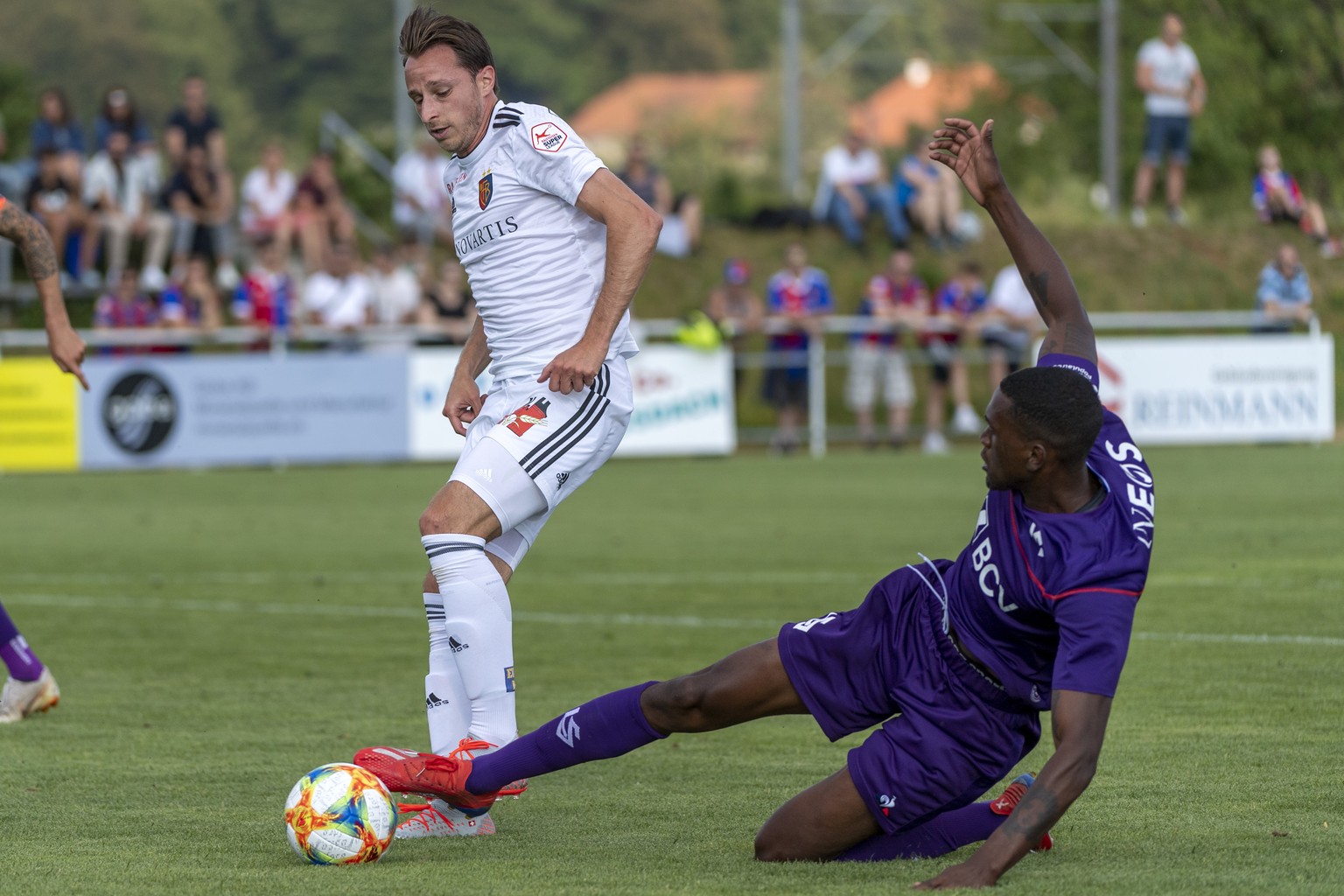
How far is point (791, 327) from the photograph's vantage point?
23.8 meters

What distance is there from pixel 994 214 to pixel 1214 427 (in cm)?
1872

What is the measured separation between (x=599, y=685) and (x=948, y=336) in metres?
16.9

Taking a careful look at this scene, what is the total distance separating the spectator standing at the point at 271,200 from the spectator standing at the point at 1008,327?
8972mm

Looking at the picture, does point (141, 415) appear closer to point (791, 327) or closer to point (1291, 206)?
point (791, 327)

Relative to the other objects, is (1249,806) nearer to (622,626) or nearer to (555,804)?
(555,804)

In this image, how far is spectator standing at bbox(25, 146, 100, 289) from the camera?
77.0 ft

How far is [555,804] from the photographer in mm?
6113

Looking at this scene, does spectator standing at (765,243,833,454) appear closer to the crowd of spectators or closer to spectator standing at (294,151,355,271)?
the crowd of spectators

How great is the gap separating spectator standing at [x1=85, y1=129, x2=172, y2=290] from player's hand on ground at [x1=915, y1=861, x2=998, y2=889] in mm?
20688

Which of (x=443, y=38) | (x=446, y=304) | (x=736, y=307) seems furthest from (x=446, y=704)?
(x=736, y=307)

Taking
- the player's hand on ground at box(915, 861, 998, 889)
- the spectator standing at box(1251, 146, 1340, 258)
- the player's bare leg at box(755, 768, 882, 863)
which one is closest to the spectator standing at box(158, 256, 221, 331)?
the spectator standing at box(1251, 146, 1340, 258)

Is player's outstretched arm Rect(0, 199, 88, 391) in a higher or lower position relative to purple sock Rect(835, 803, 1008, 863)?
higher

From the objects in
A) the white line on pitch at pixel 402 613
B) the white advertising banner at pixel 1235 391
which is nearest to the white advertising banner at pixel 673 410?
the white advertising banner at pixel 1235 391

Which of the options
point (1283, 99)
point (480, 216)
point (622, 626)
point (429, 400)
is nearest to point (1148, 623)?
point (622, 626)
